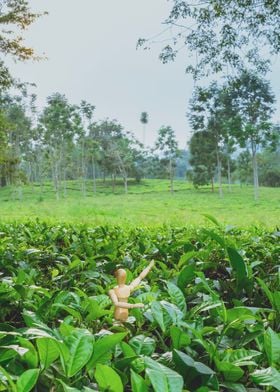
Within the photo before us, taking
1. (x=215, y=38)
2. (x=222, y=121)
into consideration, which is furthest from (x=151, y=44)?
(x=222, y=121)

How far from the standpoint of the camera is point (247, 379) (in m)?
0.84

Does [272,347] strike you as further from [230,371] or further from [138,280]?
[138,280]

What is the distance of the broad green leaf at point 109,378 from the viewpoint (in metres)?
0.66

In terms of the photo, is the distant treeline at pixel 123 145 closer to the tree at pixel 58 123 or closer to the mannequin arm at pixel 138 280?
the tree at pixel 58 123

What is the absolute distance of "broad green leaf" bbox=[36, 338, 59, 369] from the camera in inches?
28.3

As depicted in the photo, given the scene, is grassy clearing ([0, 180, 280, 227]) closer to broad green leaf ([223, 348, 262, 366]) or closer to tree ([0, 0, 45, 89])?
broad green leaf ([223, 348, 262, 366])

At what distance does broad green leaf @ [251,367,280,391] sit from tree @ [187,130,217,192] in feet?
82.9

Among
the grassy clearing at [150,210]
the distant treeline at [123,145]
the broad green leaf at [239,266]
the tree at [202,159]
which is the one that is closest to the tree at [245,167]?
the distant treeline at [123,145]

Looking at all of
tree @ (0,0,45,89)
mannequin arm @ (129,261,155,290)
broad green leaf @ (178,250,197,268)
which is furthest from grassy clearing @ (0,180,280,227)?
tree @ (0,0,45,89)

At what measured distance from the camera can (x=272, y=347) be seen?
82cm

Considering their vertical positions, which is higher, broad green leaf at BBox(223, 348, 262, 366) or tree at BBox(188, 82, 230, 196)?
tree at BBox(188, 82, 230, 196)

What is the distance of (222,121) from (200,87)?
733 inches

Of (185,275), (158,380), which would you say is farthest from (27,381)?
(185,275)

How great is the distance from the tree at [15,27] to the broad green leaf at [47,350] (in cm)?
769
